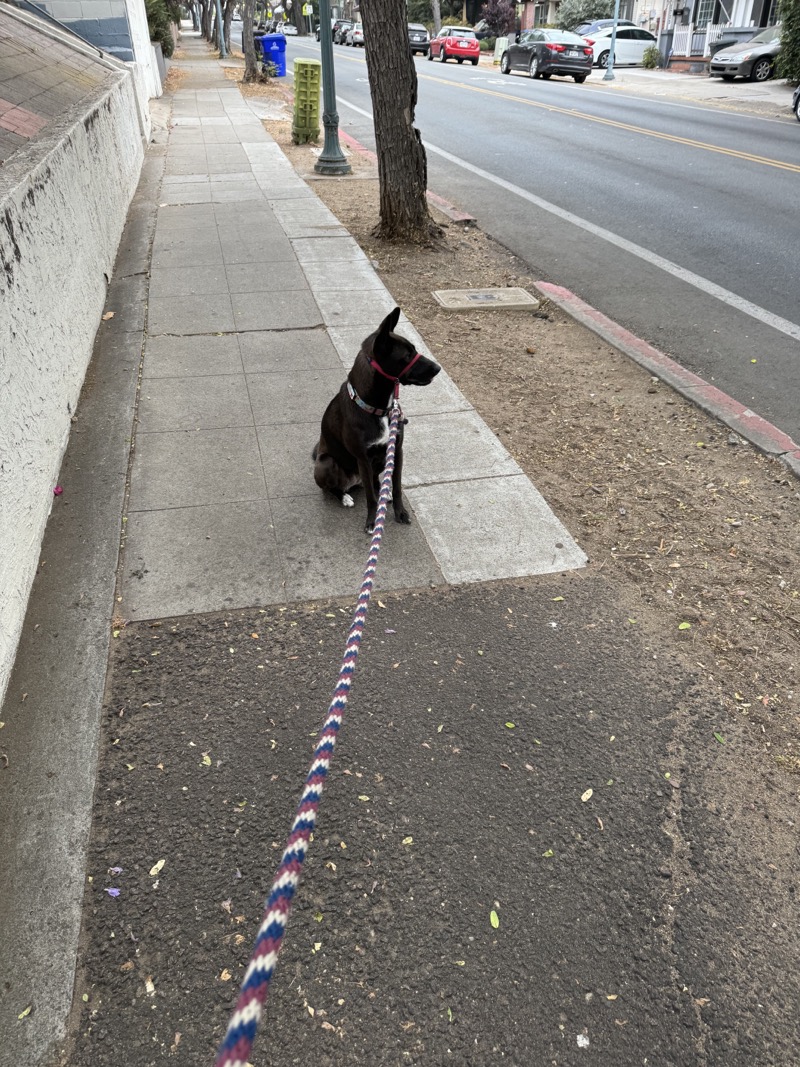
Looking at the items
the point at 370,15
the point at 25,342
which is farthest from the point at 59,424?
the point at 370,15

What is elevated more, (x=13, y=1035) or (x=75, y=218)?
(x=75, y=218)

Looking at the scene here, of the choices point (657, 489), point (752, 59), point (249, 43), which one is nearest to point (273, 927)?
point (657, 489)

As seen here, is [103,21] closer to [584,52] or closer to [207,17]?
[584,52]

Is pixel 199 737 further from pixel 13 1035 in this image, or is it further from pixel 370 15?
pixel 370 15

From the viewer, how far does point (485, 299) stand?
7.79 m

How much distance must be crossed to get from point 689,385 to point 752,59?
30.7 meters

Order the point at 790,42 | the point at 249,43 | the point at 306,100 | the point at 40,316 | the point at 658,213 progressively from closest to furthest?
the point at 40,316 → the point at 658,213 → the point at 306,100 → the point at 790,42 → the point at 249,43

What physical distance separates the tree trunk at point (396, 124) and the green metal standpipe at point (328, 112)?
13.5ft

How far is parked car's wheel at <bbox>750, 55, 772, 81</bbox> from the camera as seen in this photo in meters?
29.0

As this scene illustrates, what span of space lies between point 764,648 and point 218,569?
8.77ft

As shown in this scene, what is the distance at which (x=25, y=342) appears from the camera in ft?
13.7

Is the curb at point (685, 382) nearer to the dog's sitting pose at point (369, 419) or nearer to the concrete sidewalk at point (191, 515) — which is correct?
the concrete sidewalk at point (191, 515)

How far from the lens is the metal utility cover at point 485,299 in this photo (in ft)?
25.1

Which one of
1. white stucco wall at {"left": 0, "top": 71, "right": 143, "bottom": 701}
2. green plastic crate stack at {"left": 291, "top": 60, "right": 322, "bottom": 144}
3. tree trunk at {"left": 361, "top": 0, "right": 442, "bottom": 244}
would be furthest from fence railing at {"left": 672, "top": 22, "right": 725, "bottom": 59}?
white stucco wall at {"left": 0, "top": 71, "right": 143, "bottom": 701}
